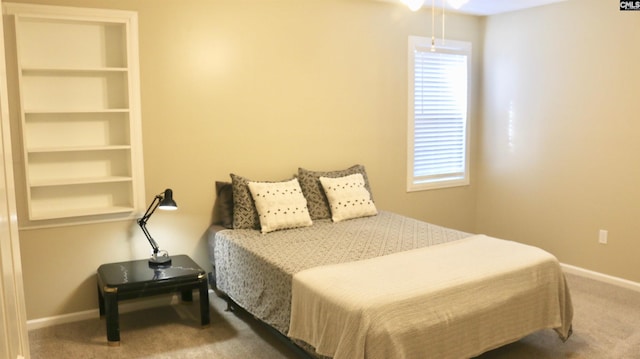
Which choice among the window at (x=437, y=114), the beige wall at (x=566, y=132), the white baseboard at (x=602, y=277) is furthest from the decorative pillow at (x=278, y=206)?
the white baseboard at (x=602, y=277)

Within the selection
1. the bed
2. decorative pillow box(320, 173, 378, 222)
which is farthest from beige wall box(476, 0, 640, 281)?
decorative pillow box(320, 173, 378, 222)

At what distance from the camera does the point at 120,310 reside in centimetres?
380

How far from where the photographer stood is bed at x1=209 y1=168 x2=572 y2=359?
2.42m

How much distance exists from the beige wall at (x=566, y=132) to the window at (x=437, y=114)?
257 millimetres

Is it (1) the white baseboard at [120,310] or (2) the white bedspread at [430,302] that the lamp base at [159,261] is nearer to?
(1) the white baseboard at [120,310]

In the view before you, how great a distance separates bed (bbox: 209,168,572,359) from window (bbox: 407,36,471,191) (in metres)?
1.42

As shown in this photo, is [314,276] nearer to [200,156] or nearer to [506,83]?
[200,156]

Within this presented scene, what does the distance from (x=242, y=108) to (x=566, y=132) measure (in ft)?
9.02

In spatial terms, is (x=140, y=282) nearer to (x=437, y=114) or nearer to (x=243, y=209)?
(x=243, y=209)

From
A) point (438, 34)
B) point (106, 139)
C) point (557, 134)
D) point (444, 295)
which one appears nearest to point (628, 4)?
point (557, 134)

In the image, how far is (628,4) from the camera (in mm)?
4051

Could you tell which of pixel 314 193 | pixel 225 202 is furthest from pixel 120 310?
pixel 314 193

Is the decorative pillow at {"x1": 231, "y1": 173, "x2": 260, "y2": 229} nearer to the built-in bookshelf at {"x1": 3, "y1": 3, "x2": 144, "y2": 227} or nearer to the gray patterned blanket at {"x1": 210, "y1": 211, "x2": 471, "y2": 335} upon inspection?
the gray patterned blanket at {"x1": 210, "y1": 211, "x2": 471, "y2": 335}

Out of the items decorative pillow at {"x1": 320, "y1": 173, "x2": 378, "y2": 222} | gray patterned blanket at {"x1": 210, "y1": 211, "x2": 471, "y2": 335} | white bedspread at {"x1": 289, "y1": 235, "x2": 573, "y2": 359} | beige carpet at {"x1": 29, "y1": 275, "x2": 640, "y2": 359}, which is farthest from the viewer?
decorative pillow at {"x1": 320, "y1": 173, "x2": 378, "y2": 222}
